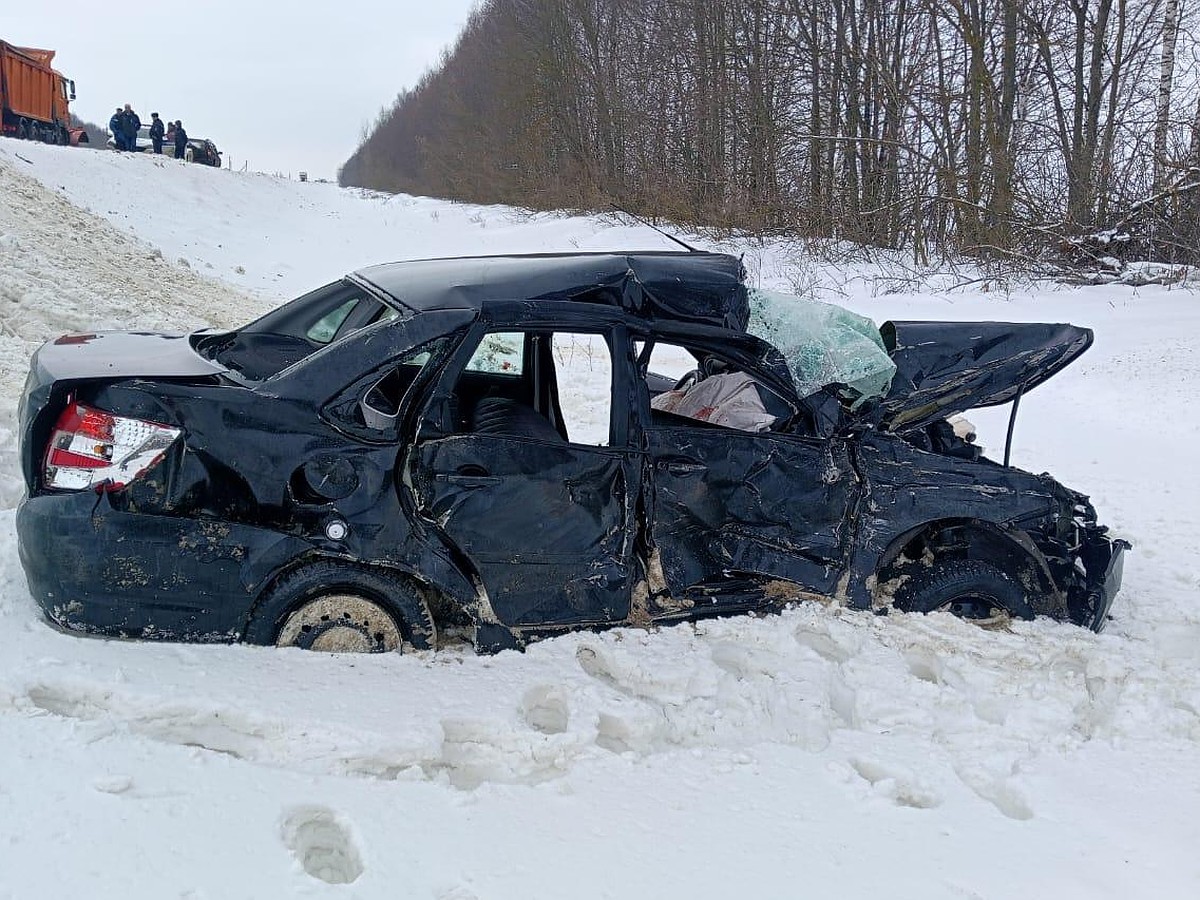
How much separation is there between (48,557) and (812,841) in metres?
2.62

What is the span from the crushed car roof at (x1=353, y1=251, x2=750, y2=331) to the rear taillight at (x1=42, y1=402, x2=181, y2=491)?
108 centimetres

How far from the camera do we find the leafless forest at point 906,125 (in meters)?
16.1

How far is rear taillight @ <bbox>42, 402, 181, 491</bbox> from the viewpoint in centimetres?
320

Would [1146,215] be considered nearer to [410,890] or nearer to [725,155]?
[725,155]

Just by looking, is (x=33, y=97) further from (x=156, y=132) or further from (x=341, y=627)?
(x=341, y=627)

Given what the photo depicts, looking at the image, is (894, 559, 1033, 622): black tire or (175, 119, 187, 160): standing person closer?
(894, 559, 1033, 622): black tire

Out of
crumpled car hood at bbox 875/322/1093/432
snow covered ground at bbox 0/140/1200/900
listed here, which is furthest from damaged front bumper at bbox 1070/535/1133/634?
crumpled car hood at bbox 875/322/1093/432

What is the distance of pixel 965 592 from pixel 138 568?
11.2 feet

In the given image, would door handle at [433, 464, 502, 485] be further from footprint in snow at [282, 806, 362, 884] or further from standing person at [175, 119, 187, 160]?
standing person at [175, 119, 187, 160]

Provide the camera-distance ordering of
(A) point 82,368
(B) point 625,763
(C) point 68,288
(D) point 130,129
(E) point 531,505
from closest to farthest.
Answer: (B) point 625,763 < (A) point 82,368 < (E) point 531,505 < (C) point 68,288 < (D) point 130,129

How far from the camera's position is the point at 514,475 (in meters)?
3.56

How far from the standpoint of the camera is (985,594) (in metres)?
4.39

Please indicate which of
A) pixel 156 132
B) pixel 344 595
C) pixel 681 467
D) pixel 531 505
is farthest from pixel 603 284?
pixel 156 132

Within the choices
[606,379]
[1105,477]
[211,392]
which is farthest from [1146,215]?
[211,392]
